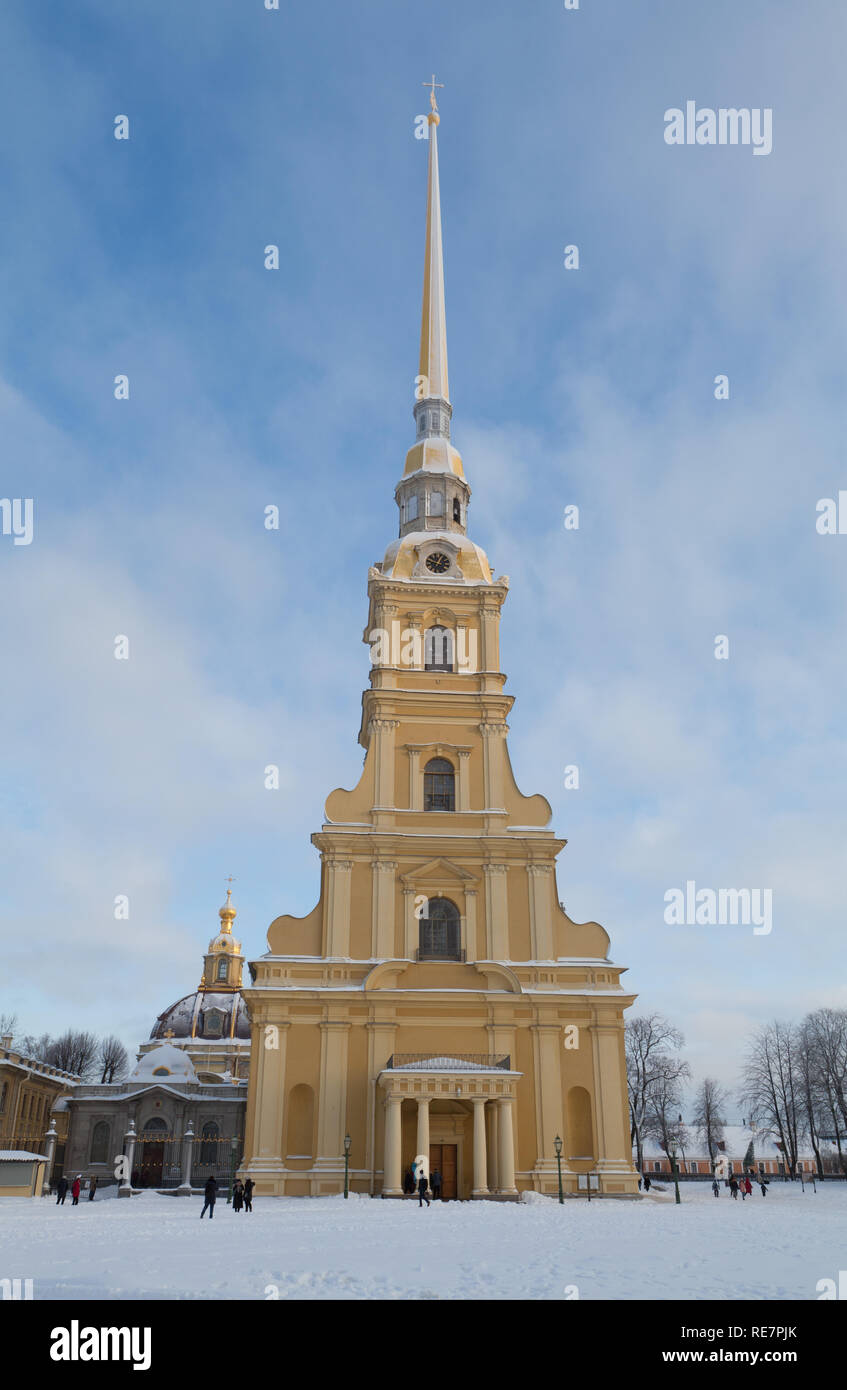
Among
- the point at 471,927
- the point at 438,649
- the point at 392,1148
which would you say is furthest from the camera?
the point at 438,649

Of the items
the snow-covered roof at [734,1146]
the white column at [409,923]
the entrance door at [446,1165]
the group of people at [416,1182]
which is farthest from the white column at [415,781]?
the snow-covered roof at [734,1146]

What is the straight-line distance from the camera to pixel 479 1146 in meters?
34.6

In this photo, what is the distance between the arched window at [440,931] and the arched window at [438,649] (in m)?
10.9

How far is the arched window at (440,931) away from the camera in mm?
40406

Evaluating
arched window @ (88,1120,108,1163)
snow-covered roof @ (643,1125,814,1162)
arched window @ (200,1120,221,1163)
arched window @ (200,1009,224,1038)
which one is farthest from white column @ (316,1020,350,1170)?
snow-covered roof @ (643,1125,814,1162)

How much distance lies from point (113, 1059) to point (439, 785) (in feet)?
270

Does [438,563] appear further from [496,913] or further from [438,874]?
[496,913]

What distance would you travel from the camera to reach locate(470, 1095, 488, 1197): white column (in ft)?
111

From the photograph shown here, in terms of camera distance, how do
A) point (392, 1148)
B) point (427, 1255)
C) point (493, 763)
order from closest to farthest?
1. point (427, 1255)
2. point (392, 1148)
3. point (493, 763)

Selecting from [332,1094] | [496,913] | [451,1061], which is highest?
[496,913]

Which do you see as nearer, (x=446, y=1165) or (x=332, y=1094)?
(x=446, y=1165)

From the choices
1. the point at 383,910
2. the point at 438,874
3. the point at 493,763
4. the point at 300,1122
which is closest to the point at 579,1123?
the point at 300,1122

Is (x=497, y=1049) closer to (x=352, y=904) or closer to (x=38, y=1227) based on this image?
(x=352, y=904)
